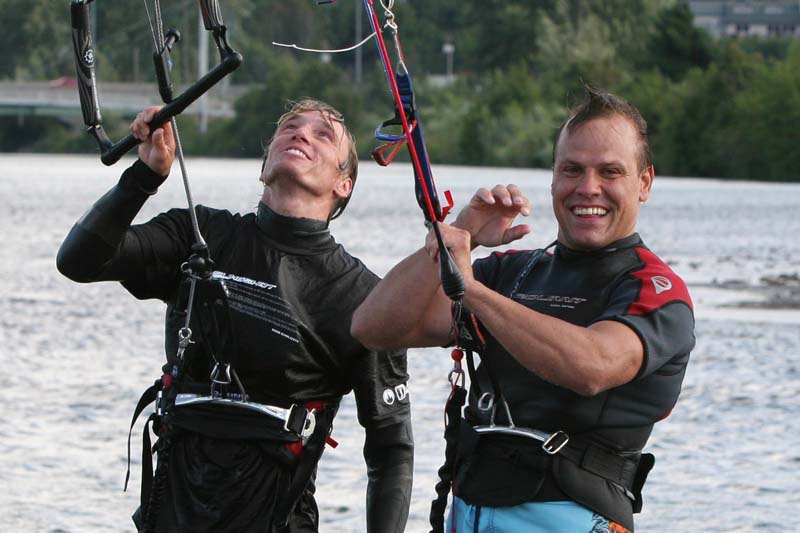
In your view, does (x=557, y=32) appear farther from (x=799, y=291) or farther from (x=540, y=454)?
(x=540, y=454)

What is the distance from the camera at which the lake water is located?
8117 mm

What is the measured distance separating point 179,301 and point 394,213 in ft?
89.9

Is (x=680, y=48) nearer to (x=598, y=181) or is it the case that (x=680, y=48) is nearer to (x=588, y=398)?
(x=598, y=181)

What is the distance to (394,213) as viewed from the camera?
105ft

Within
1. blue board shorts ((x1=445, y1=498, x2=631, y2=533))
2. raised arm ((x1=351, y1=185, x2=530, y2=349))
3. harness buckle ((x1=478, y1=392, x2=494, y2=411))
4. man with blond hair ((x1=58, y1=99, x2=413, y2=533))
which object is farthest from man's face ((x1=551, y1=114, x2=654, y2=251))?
man with blond hair ((x1=58, y1=99, x2=413, y2=533))

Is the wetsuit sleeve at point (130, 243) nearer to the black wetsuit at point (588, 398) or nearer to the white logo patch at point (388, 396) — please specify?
the white logo patch at point (388, 396)

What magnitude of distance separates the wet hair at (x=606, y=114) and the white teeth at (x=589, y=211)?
0.55 feet

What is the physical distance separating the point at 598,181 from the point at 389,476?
1.34 m

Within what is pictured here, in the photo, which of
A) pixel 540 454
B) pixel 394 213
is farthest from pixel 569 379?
pixel 394 213

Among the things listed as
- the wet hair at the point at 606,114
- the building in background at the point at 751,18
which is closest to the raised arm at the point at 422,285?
the wet hair at the point at 606,114

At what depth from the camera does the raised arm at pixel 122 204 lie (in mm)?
4527

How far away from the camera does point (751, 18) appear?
19375 centimetres

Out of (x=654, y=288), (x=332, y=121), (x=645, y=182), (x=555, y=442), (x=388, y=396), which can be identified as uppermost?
(x=332, y=121)

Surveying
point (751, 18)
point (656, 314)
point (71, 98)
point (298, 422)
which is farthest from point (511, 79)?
point (751, 18)
